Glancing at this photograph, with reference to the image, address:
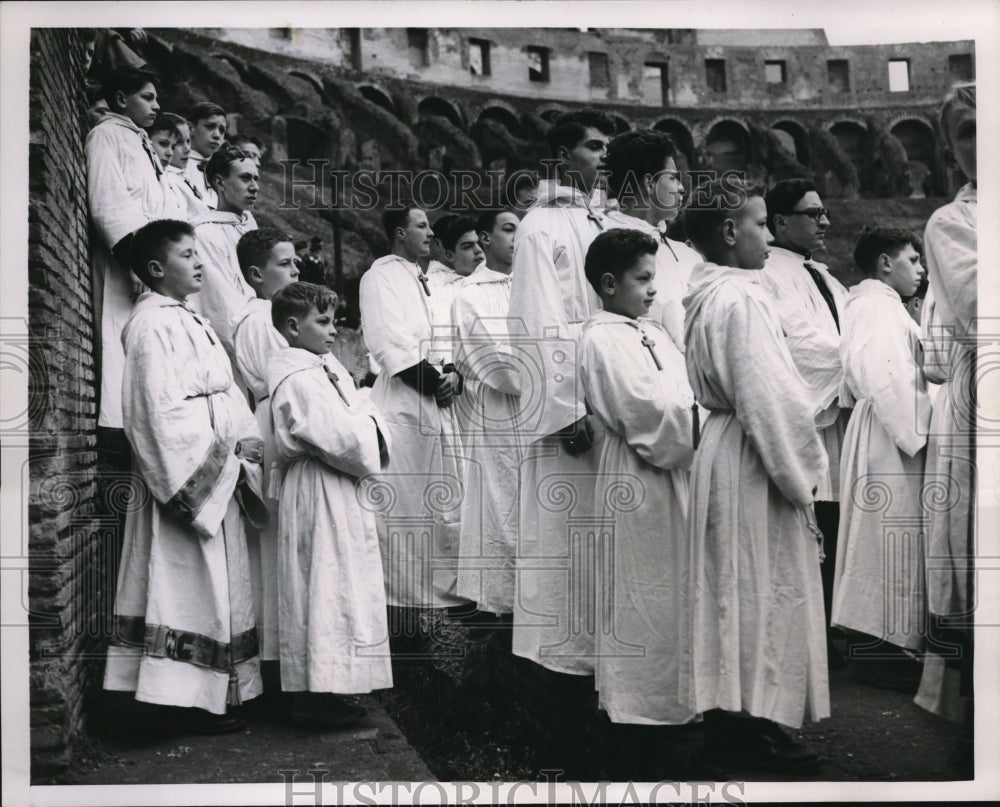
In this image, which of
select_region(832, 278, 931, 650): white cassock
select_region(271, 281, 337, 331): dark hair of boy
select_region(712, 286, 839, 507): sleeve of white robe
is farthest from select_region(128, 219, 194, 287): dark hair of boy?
select_region(832, 278, 931, 650): white cassock

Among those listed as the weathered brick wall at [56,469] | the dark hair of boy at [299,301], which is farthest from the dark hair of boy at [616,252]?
the weathered brick wall at [56,469]

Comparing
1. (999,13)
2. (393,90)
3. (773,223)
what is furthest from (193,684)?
(999,13)

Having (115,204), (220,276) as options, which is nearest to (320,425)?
(220,276)

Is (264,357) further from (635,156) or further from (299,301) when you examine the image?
(635,156)

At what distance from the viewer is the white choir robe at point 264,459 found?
238 inches

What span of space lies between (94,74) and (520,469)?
8.85ft

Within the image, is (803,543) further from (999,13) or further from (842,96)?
(999,13)

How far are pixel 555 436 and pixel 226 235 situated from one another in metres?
1.80

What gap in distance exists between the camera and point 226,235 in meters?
6.25

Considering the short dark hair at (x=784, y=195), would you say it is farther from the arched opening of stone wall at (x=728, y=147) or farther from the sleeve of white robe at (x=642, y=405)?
the sleeve of white robe at (x=642, y=405)

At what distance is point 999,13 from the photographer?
626 centimetres

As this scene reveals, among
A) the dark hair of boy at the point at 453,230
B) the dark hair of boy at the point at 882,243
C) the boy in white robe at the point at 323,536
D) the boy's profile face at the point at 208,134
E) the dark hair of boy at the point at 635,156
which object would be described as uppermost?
the boy's profile face at the point at 208,134

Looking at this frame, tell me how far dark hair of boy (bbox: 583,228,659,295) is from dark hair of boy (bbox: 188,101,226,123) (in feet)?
6.14

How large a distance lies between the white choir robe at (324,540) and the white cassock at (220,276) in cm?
35
